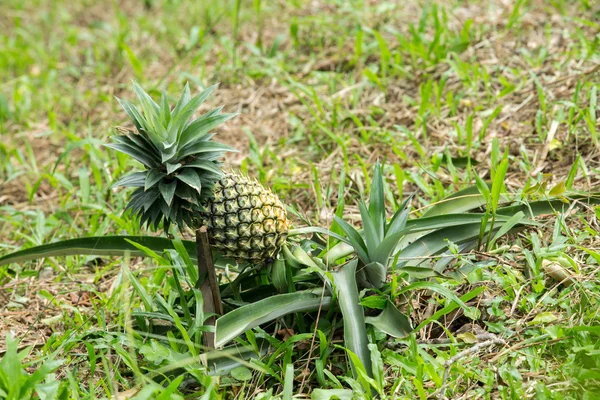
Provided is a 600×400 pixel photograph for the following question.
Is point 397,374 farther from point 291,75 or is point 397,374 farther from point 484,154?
point 291,75

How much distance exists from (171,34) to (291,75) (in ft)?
4.94

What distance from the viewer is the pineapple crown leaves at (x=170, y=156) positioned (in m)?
2.24

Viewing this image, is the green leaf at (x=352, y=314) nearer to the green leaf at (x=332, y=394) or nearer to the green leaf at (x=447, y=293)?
the green leaf at (x=332, y=394)

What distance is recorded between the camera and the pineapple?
7.38 feet

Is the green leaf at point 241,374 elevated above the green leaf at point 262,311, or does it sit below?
below

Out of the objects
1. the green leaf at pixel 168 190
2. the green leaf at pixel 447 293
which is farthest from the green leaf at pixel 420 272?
the green leaf at pixel 168 190

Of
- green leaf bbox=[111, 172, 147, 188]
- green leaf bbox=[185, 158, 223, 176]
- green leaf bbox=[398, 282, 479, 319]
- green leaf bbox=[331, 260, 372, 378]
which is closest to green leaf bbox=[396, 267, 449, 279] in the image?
green leaf bbox=[398, 282, 479, 319]

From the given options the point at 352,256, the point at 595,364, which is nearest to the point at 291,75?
the point at 352,256

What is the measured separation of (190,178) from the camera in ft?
7.28

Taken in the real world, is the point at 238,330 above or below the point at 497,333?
above

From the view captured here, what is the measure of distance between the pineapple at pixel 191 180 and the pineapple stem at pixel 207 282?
6 cm

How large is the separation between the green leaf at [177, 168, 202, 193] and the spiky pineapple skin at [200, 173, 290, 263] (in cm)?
11

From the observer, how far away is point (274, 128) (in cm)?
426

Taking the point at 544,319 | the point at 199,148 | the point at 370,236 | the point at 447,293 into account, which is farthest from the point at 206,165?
the point at 544,319
